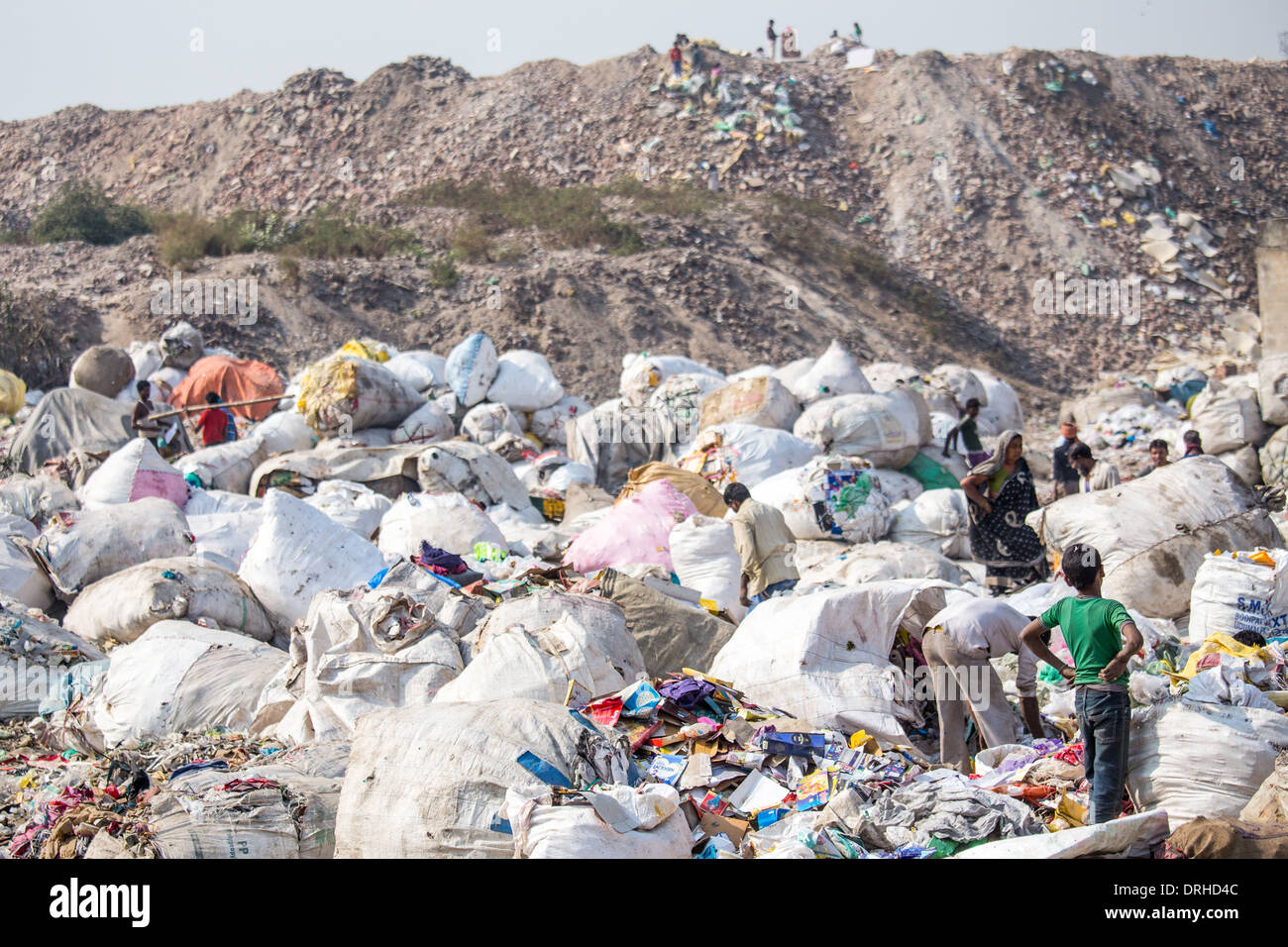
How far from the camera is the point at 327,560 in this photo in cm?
455

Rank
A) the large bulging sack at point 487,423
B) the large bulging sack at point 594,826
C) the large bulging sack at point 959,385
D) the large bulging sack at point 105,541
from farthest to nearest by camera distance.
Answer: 1. the large bulging sack at point 959,385
2. the large bulging sack at point 487,423
3. the large bulging sack at point 105,541
4. the large bulging sack at point 594,826

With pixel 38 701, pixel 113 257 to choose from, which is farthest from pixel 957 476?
pixel 113 257

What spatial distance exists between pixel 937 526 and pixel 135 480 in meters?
4.29

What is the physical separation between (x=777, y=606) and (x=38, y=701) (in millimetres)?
2701

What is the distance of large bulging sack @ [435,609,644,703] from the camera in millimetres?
3166

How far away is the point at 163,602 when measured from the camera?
13.9 ft

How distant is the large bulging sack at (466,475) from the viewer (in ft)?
20.2

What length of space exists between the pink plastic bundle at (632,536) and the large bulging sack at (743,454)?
1.06 meters

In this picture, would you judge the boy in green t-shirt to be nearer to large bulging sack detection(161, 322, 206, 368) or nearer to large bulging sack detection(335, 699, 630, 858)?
large bulging sack detection(335, 699, 630, 858)

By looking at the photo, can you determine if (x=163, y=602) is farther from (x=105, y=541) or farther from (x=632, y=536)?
(x=632, y=536)

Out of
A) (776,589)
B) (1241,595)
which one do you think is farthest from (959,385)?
(1241,595)

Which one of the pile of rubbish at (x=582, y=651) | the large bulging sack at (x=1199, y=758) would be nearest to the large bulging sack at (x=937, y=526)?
the pile of rubbish at (x=582, y=651)

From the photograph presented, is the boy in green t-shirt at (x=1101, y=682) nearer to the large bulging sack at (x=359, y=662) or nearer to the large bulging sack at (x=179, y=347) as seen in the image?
the large bulging sack at (x=359, y=662)
